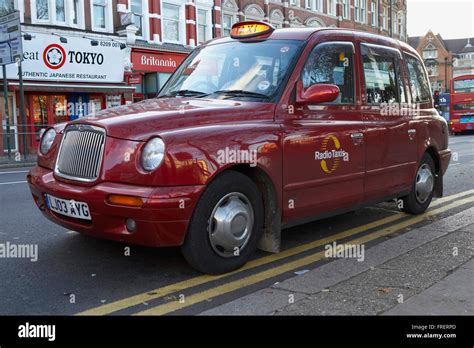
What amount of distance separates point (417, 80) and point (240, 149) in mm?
3551

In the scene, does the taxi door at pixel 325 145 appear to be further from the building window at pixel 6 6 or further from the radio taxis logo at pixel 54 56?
the building window at pixel 6 6

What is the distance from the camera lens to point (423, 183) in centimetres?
661

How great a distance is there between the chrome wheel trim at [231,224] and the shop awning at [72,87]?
1811cm

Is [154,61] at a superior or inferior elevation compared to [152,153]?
superior

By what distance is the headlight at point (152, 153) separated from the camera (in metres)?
3.77

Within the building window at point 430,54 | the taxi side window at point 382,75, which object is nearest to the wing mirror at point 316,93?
the taxi side window at point 382,75

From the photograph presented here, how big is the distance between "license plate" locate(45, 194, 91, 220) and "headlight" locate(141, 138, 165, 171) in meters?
0.59

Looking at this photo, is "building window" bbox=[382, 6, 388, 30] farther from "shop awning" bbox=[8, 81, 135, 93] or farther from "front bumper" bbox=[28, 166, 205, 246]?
"front bumper" bbox=[28, 166, 205, 246]

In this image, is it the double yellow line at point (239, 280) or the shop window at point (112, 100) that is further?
the shop window at point (112, 100)

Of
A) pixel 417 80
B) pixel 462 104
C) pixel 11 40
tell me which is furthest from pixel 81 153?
pixel 462 104

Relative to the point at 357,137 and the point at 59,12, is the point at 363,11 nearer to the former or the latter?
the point at 59,12

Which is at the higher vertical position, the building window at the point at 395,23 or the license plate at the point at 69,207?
the building window at the point at 395,23
